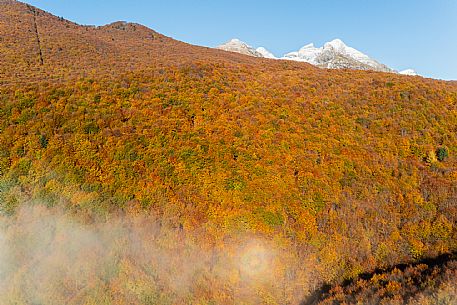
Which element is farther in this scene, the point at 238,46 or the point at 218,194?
the point at 238,46

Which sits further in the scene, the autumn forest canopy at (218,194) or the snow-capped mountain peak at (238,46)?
the snow-capped mountain peak at (238,46)

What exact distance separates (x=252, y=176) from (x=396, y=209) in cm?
719

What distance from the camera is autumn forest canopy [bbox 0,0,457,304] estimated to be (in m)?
10.8

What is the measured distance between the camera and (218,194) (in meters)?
13.6

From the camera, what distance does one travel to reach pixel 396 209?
13.8 meters

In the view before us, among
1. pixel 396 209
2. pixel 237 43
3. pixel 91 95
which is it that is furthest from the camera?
pixel 237 43

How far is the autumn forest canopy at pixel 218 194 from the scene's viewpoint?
10844 millimetres

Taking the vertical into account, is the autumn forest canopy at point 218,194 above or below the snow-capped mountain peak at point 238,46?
below

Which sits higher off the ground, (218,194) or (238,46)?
(238,46)

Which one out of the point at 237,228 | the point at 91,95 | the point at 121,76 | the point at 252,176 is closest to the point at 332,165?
the point at 252,176

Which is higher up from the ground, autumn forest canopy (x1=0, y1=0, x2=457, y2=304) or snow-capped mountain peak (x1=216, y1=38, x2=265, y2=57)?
snow-capped mountain peak (x1=216, y1=38, x2=265, y2=57)

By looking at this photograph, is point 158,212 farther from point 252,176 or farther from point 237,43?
point 237,43

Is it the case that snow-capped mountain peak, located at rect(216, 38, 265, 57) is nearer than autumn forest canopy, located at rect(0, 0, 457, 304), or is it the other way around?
autumn forest canopy, located at rect(0, 0, 457, 304)

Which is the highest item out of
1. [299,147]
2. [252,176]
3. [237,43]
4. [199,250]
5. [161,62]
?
[237,43]
